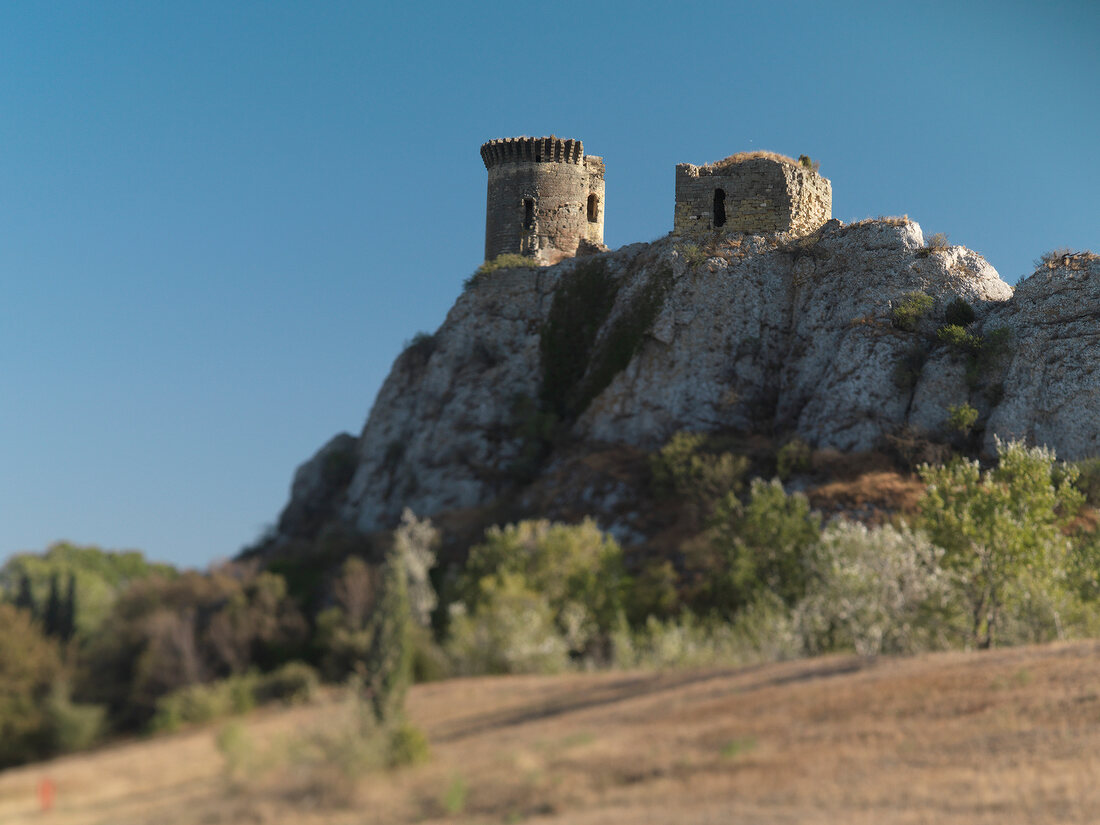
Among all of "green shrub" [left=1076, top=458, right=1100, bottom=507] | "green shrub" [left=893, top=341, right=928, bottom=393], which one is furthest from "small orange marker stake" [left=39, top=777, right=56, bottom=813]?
"green shrub" [left=893, top=341, right=928, bottom=393]

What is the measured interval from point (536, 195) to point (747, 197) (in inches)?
419

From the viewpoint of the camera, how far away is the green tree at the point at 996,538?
87.9ft

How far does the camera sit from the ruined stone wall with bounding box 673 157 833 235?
1961 inches

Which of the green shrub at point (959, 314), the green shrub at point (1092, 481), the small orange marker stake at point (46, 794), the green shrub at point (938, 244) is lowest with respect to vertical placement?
the small orange marker stake at point (46, 794)

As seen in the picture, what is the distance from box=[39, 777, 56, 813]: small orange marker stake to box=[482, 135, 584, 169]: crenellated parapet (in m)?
39.2

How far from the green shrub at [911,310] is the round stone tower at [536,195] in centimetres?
1743

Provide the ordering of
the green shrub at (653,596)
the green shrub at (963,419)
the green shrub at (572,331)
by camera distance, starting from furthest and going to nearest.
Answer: the green shrub at (572,331)
the green shrub at (963,419)
the green shrub at (653,596)

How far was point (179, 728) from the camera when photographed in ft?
73.4

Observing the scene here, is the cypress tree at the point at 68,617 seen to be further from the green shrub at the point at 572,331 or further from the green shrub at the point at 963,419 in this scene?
the green shrub at the point at 963,419

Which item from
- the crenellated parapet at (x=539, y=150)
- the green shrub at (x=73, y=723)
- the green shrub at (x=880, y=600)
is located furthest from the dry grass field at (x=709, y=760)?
the crenellated parapet at (x=539, y=150)

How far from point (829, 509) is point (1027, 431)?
29.1ft

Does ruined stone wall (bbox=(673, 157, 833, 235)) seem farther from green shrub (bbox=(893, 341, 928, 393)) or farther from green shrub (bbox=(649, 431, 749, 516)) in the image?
green shrub (bbox=(649, 431, 749, 516))

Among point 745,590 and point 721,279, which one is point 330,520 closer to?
point 721,279

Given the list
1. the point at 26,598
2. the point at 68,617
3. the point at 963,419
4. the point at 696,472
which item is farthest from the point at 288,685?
the point at 963,419
